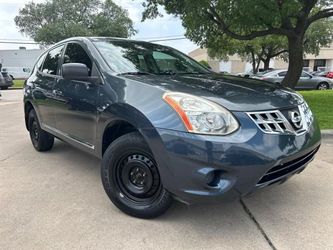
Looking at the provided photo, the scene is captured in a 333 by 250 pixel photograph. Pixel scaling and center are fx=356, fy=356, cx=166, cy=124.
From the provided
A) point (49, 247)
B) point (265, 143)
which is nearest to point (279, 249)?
point (265, 143)

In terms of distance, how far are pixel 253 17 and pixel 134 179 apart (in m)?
8.96

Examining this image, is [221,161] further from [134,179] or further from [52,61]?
[52,61]

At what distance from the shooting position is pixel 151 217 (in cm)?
325

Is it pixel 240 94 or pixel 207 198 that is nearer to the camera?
pixel 207 198

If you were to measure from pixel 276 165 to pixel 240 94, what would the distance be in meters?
0.70

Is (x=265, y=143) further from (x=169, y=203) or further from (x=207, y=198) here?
(x=169, y=203)

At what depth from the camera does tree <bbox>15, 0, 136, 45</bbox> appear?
42469 mm

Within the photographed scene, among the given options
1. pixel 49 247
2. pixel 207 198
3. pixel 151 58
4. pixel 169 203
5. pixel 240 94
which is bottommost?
pixel 49 247

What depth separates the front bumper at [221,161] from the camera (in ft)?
8.82

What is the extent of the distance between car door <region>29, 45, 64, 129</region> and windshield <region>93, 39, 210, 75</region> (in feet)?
3.37

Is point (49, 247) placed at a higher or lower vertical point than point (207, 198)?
lower

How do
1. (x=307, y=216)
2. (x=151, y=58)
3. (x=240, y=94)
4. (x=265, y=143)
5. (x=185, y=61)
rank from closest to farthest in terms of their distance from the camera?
(x=265, y=143) → (x=240, y=94) → (x=307, y=216) → (x=151, y=58) → (x=185, y=61)

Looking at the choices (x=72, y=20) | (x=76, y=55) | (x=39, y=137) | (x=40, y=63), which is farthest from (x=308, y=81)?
(x=72, y=20)

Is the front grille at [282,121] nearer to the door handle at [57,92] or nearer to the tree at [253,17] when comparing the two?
the door handle at [57,92]
